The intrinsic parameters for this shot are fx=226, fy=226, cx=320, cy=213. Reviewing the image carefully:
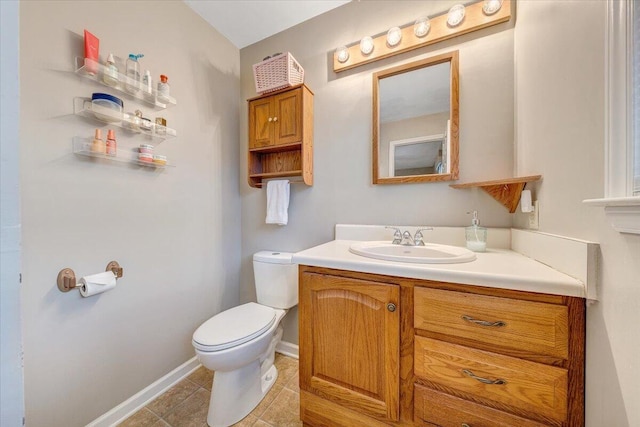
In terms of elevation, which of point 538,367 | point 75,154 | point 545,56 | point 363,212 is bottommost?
point 538,367

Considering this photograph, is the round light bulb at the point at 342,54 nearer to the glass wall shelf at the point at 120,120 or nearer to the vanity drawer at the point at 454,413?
the glass wall shelf at the point at 120,120

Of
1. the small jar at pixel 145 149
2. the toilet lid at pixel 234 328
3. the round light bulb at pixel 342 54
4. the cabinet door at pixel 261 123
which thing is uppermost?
the round light bulb at pixel 342 54

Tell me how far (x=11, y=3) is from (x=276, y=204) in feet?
4.42

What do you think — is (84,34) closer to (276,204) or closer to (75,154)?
(75,154)

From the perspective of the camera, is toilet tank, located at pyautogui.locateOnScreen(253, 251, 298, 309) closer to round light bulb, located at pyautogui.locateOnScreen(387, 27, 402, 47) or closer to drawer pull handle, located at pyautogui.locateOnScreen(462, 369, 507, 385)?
drawer pull handle, located at pyautogui.locateOnScreen(462, 369, 507, 385)

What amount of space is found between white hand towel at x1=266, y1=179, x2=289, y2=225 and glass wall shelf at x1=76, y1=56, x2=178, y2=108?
0.79m

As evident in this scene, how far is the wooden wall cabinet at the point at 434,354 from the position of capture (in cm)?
66

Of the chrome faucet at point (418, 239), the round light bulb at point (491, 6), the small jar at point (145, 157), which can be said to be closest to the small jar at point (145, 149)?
the small jar at point (145, 157)

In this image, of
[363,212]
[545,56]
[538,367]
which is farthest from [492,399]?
[545,56]

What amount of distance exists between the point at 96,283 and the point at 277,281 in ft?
2.94

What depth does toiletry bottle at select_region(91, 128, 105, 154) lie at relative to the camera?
1046mm

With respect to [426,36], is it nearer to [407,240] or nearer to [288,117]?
[288,117]

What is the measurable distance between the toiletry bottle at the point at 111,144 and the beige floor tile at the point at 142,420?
135 centimetres

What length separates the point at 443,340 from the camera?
793 millimetres
